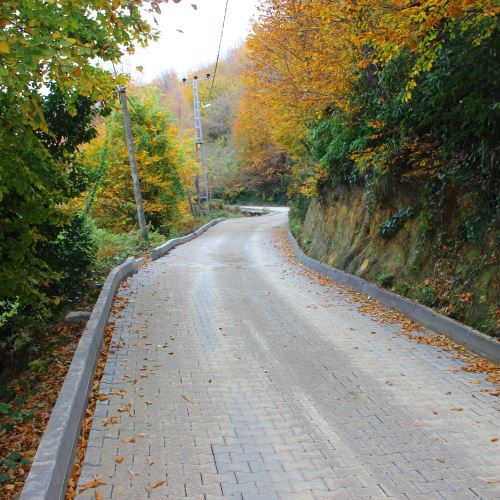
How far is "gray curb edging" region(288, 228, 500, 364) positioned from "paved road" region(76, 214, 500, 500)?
18.9 inches

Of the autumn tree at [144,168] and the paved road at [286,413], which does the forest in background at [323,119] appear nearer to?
the paved road at [286,413]

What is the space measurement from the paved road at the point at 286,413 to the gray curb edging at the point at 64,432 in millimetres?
225

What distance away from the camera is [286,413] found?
5102 millimetres

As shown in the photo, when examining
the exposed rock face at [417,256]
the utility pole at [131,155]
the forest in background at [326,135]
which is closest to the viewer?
the forest in background at [326,135]

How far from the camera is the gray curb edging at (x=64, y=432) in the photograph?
3326 mm

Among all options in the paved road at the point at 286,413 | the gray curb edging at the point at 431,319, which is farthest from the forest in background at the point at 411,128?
the paved road at the point at 286,413

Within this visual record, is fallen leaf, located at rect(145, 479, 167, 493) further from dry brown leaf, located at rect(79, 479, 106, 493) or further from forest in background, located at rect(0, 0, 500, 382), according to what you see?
forest in background, located at rect(0, 0, 500, 382)

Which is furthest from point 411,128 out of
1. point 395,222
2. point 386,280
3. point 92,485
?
point 92,485

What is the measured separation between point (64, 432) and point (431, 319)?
20.1 feet

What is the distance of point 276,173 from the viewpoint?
5297 cm

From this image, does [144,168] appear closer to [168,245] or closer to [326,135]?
[168,245]

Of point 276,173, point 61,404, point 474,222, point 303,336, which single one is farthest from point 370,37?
point 276,173

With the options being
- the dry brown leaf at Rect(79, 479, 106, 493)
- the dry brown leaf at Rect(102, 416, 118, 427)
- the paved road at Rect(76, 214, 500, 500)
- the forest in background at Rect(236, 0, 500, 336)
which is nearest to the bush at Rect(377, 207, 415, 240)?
the forest in background at Rect(236, 0, 500, 336)

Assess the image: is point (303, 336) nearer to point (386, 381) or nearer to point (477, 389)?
point (386, 381)
